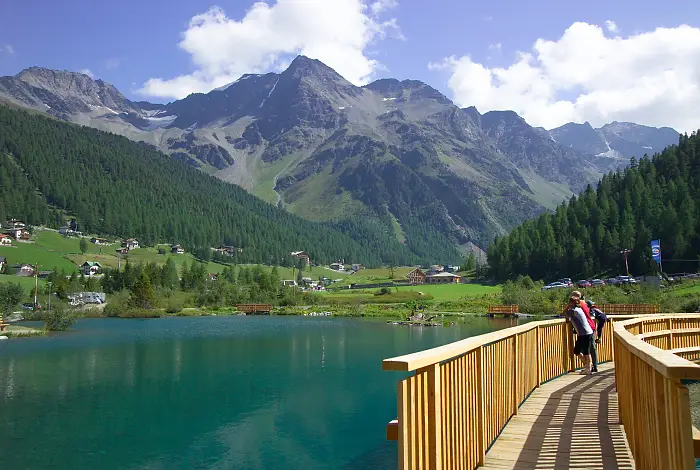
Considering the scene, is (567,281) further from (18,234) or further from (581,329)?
(18,234)

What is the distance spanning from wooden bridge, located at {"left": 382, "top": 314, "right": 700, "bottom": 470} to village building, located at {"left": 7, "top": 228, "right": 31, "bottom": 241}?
196 m

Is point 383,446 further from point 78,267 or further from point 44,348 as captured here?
point 78,267

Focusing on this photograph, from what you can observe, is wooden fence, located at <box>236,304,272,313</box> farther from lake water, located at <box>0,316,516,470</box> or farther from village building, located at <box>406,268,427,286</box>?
village building, located at <box>406,268,427,286</box>

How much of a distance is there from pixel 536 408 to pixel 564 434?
203cm

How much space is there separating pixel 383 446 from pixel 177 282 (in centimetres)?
12127

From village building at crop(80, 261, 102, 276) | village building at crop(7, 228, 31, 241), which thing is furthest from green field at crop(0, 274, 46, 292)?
village building at crop(7, 228, 31, 241)

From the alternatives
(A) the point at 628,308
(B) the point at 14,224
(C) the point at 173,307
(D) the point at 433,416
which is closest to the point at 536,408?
(D) the point at 433,416

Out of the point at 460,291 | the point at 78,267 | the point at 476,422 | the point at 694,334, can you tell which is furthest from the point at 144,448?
the point at 78,267

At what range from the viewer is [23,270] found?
5807 inches

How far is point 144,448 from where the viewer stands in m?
22.6

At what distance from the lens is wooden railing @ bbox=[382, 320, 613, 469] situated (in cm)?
509

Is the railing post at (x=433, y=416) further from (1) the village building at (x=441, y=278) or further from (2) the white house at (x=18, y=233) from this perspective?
(2) the white house at (x=18, y=233)

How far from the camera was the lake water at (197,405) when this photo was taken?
70.4 ft

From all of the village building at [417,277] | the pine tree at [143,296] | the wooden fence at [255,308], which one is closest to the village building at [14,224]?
the pine tree at [143,296]
